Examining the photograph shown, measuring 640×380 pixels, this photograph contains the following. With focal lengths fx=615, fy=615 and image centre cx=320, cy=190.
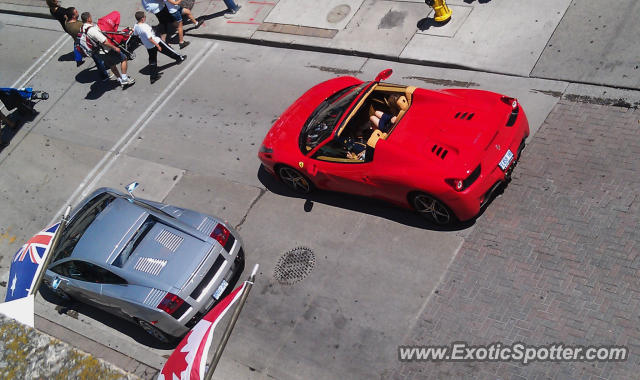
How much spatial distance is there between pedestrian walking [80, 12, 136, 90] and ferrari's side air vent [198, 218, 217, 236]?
6.36 metres

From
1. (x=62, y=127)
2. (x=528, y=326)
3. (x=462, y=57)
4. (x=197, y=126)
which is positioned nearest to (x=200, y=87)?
(x=197, y=126)

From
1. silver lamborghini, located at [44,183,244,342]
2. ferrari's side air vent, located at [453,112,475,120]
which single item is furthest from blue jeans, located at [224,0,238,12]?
ferrari's side air vent, located at [453,112,475,120]

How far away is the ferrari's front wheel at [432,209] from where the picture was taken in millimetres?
7934

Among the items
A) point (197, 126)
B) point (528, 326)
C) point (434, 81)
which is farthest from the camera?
point (197, 126)

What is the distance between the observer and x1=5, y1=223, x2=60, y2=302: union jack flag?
18.9 feet

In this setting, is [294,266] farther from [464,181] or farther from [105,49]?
[105,49]

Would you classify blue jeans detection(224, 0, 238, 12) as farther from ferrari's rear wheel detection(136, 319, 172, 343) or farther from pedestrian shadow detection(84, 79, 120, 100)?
ferrari's rear wheel detection(136, 319, 172, 343)

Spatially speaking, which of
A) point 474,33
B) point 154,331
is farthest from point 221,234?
point 474,33

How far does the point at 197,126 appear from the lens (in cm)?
1191

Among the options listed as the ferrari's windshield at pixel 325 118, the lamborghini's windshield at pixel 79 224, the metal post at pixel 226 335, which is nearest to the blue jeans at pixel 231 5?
the ferrari's windshield at pixel 325 118

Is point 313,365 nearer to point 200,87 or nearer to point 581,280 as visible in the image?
point 581,280

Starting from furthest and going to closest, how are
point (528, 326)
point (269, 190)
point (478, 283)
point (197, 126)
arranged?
point (197, 126) < point (269, 190) < point (478, 283) < point (528, 326)

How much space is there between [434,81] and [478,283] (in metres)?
4.33

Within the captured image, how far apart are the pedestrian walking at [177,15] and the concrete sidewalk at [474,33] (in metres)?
0.52
